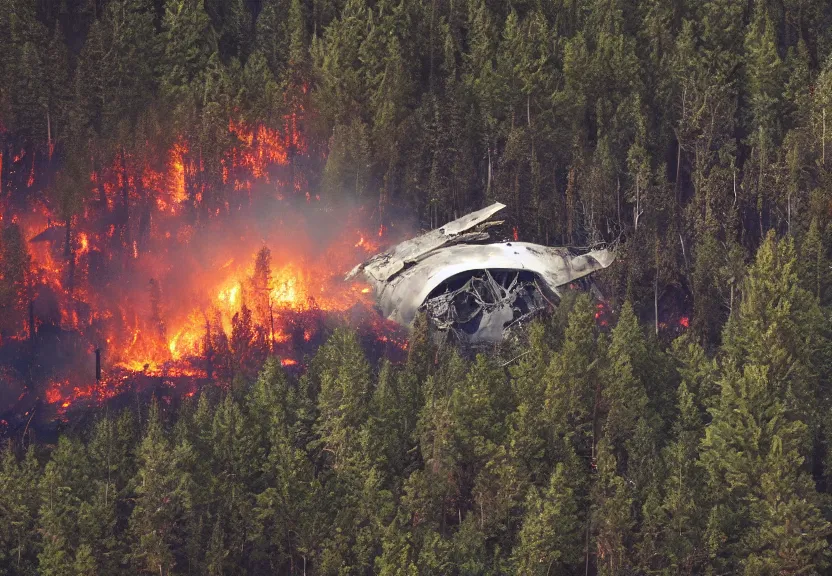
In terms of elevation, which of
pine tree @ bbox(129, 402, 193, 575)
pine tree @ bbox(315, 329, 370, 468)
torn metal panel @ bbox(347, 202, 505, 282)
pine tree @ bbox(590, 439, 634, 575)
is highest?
torn metal panel @ bbox(347, 202, 505, 282)

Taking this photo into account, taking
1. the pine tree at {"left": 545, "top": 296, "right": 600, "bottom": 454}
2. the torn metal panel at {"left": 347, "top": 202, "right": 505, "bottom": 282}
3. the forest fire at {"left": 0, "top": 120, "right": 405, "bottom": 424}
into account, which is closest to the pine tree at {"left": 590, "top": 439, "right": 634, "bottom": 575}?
the pine tree at {"left": 545, "top": 296, "right": 600, "bottom": 454}

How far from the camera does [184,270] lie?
163750mm

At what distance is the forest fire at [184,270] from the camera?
156 m

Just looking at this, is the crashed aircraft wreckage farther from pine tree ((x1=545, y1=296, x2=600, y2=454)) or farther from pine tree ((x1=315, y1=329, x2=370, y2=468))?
pine tree ((x1=315, y1=329, x2=370, y2=468))

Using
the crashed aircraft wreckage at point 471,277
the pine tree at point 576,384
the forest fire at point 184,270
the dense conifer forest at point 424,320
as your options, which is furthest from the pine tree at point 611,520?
the forest fire at point 184,270

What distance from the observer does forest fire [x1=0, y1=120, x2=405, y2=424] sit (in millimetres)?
155750

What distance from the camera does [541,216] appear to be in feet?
550

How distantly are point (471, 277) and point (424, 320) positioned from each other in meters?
7.05

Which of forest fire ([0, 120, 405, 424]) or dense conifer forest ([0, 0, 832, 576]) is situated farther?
forest fire ([0, 120, 405, 424])

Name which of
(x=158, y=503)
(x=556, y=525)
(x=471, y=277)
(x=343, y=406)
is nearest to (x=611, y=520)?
(x=556, y=525)

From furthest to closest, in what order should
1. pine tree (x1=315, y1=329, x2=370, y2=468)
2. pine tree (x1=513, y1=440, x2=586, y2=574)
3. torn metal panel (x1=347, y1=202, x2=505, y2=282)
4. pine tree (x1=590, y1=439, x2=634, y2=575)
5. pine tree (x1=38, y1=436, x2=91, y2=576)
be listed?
torn metal panel (x1=347, y1=202, x2=505, y2=282) < pine tree (x1=315, y1=329, x2=370, y2=468) < pine tree (x1=590, y1=439, x2=634, y2=575) < pine tree (x1=513, y1=440, x2=586, y2=574) < pine tree (x1=38, y1=436, x2=91, y2=576)

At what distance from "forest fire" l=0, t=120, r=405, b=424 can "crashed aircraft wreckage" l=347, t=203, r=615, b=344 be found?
8.59 feet

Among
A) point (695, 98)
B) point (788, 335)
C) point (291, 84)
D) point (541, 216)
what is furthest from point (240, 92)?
point (788, 335)

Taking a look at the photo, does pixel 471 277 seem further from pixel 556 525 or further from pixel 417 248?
pixel 556 525
